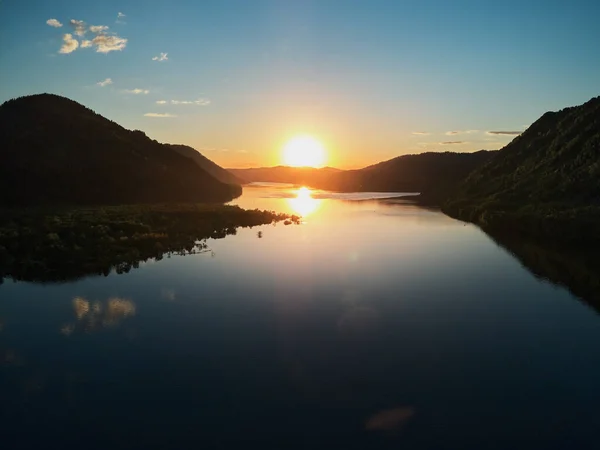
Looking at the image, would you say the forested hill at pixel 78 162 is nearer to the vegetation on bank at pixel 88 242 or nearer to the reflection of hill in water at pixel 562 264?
the vegetation on bank at pixel 88 242

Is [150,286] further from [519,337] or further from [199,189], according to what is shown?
[199,189]

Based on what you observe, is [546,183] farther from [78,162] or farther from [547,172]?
[78,162]

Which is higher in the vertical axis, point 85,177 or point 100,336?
point 85,177

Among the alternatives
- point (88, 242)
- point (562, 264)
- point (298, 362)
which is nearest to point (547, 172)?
point (562, 264)

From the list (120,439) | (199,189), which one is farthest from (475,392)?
(199,189)

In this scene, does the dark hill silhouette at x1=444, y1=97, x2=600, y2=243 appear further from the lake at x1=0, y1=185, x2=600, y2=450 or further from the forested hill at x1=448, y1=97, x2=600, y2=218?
the lake at x1=0, y1=185, x2=600, y2=450

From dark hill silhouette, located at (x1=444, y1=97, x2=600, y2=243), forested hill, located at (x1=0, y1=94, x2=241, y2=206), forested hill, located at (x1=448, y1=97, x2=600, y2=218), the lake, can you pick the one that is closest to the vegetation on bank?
the lake
